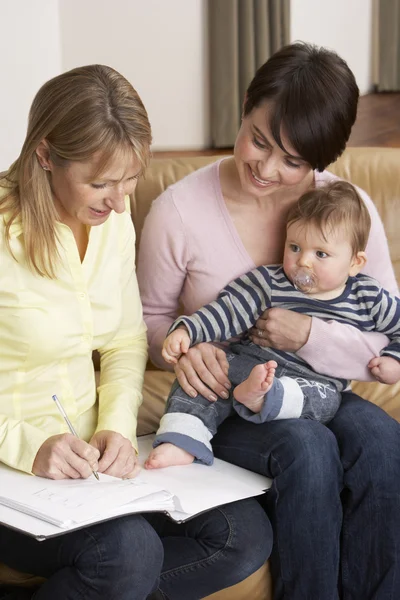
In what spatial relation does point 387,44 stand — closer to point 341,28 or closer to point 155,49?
point 341,28

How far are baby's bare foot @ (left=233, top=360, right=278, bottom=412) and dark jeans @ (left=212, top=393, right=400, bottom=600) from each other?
2.7 inches

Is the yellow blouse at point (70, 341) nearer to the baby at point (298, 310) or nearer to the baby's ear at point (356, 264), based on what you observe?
the baby at point (298, 310)

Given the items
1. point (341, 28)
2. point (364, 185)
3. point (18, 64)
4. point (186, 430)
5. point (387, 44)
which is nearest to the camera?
point (186, 430)

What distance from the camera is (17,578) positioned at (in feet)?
5.81

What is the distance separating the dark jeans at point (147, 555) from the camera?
1.58 m

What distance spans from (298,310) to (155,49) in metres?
3.63

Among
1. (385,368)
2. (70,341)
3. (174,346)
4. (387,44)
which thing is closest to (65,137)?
(70,341)

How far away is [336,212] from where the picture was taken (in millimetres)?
2029

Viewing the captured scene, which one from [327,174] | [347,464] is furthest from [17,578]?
[327,174]

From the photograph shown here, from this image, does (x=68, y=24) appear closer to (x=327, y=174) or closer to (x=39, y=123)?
(x=327, y=174)

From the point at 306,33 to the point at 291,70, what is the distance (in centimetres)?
441

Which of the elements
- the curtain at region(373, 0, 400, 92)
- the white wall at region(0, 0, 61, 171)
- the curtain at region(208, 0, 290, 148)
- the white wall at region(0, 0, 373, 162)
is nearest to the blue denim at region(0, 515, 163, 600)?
the white wall at region(0, 0, 61, 171)

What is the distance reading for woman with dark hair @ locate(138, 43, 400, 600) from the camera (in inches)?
71.5

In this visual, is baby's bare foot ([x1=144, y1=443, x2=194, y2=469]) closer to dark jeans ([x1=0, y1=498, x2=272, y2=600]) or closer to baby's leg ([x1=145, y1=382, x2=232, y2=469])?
baby's leg ([x1=145, y1=382, x2=232, y2=469])
